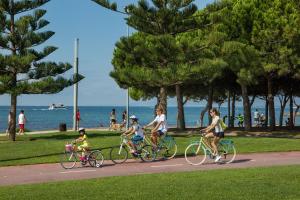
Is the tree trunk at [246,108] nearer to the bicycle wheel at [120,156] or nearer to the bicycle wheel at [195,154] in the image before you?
the bicycle wheel at [195,154]

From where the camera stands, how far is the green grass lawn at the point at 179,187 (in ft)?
31.4

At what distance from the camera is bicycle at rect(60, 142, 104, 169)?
589 inches

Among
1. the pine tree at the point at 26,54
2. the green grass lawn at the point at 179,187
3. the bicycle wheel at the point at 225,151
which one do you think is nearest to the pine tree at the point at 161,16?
the pine tree at the point at 26,54

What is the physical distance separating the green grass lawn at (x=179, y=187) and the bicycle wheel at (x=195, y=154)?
7.66 feet

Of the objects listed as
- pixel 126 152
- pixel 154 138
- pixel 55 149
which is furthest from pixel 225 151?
pixel 55 149

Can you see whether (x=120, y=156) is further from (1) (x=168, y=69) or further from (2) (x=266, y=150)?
(1) (x=168, y=69)

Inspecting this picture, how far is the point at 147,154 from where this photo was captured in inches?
629

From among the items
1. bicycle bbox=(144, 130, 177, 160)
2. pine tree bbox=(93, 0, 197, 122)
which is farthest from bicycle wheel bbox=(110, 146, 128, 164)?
pine tree bbox=(93, 0, 197, 122)

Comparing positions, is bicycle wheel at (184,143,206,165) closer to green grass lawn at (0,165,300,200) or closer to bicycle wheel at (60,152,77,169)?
green grass lawn at (0,165,300,200)

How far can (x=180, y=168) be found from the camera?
14336 millimetres

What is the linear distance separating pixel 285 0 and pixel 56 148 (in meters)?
16.7

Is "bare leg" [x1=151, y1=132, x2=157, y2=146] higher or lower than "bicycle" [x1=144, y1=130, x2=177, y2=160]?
higher

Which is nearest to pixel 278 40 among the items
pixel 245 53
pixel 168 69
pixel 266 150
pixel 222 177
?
pixel 245 53

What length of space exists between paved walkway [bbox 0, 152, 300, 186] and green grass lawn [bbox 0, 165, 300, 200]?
1157mm
